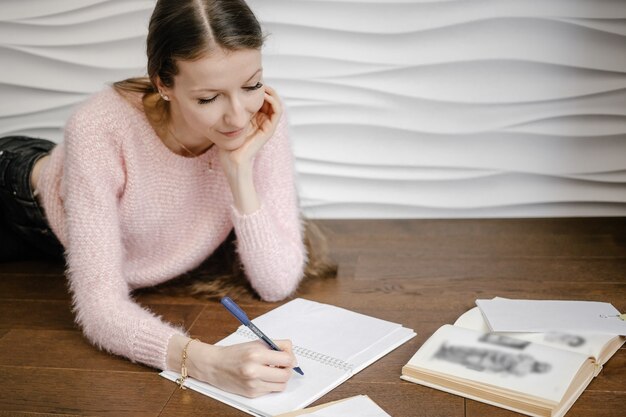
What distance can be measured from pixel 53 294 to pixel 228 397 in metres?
0.89

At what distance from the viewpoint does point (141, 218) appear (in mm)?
1944

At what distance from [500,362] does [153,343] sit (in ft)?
2.23

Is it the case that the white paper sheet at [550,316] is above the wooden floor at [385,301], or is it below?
above

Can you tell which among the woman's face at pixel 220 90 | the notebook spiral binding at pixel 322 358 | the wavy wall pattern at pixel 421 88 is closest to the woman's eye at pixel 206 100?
the woman's face at pixel 220 90

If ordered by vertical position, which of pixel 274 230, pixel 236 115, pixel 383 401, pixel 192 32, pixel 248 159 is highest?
pixel 192 32

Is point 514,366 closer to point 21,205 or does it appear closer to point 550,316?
point 550,316

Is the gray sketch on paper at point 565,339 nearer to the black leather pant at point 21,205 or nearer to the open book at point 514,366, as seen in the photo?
the open book at point 514,366

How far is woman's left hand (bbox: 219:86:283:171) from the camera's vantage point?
1858mm

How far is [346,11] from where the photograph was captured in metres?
2.50

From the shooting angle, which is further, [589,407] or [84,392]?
[84,392]

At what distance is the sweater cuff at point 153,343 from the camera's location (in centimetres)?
161

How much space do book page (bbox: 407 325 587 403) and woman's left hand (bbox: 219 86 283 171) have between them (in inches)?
23.7

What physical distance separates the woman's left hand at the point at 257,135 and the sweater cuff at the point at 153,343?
42cm

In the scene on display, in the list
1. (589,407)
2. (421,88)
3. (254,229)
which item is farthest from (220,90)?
(421,88)
